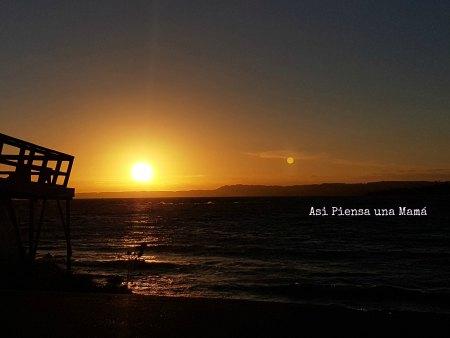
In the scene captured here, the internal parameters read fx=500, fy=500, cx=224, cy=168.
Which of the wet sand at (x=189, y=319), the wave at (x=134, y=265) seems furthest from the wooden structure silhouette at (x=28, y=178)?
the wave at (x=134, y=265)

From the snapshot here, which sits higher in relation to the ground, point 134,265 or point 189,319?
point 189,319

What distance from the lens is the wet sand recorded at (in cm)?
915

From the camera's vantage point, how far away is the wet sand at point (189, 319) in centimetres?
915

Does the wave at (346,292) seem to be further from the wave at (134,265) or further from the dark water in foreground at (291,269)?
the wave at (134,265)

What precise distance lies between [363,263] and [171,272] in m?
14.4

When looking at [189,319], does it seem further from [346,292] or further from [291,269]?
[291,269]

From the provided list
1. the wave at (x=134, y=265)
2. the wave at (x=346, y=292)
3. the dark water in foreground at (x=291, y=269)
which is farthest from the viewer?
the wave at (x=134, y=265)

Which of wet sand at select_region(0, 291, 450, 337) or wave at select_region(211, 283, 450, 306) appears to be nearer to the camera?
wet sand at select_region(0, 291, 450, 337)

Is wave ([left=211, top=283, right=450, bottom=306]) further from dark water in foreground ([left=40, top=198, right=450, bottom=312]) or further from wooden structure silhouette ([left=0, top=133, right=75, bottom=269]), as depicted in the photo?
wooden structure silhouette ([left=0, top=133, right=75, bottom=269])

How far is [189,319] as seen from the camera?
33.2ft

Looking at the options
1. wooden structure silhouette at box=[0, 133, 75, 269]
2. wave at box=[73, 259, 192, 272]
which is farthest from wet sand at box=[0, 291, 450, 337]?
wave at box=[73, 259, 192, 272]

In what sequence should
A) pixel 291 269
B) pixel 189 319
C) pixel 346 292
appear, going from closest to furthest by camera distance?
pixel 189 319 → pixel 346 292 → pixel 291 269

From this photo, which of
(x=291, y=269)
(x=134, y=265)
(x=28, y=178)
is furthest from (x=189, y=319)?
Result: (x=134, y=265)

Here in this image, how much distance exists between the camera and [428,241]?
54.2 metres
